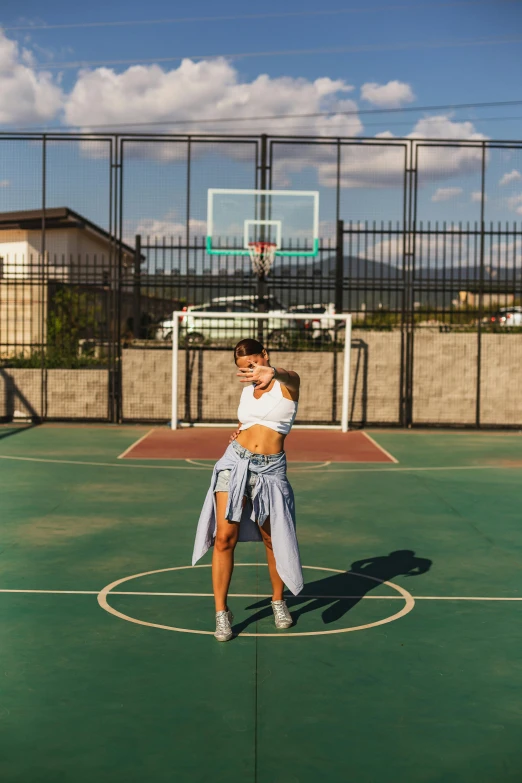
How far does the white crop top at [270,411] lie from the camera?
266 inches

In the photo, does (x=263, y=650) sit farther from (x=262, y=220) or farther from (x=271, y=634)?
(x=262, y=220)

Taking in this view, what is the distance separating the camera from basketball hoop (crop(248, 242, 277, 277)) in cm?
2070

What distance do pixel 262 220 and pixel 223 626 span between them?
50.5ft

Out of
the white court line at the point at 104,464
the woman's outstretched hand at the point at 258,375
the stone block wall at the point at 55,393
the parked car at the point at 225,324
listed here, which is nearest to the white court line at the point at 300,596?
the woman's outstretched hand at the point at 258,375

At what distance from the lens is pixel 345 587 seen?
8.04m

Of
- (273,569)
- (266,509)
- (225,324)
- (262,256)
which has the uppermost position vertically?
(262,256)

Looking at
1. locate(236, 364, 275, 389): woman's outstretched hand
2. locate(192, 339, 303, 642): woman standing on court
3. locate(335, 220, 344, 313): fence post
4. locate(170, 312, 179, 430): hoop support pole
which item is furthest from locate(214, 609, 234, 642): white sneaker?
locate(335, 220, 344, 313): fence post

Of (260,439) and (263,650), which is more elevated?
(260,439)

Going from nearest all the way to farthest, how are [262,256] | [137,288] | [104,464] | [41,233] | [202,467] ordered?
[202,467]
[104,464]
[262,256]
[137,288]
[41,233]

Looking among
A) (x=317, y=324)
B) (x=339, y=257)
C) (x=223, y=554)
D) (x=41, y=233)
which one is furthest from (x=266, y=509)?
(x=41, y=233)

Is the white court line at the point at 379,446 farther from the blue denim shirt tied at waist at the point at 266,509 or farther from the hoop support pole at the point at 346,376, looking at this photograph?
the blue denim shirt tied at waist at the point at 266,509

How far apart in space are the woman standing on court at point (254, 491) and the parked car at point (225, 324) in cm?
1326

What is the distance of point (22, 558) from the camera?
8.89 meters

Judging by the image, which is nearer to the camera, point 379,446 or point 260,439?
point 260,439
